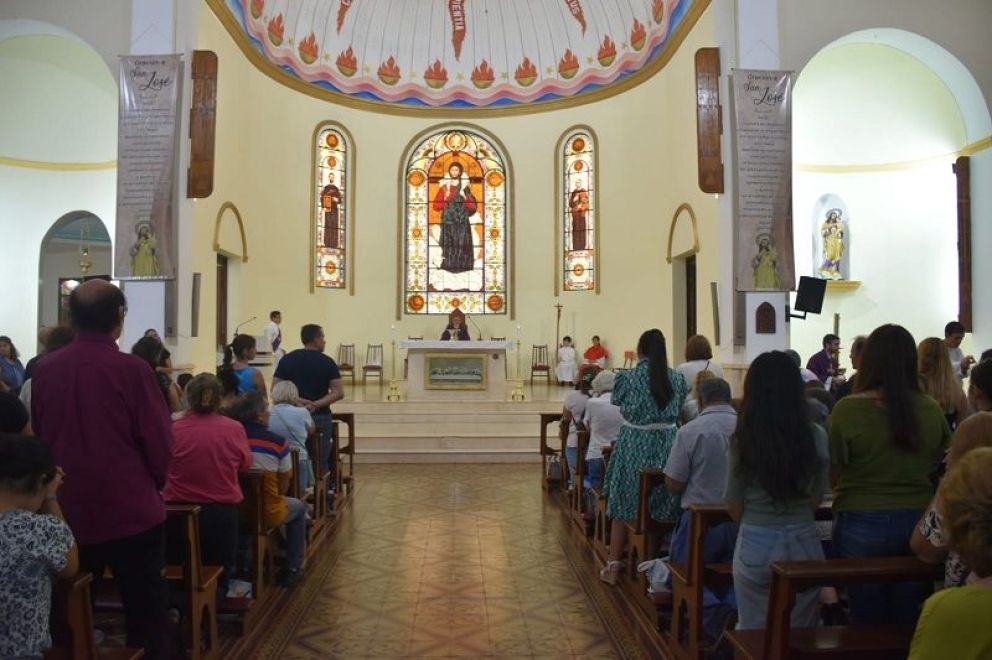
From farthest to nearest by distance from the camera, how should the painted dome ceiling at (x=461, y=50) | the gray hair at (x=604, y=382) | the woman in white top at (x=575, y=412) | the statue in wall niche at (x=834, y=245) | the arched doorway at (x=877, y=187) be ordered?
the painted dome ceiling at (x=461, y=50) → the statue in wall niche at (x=834, y=245) → the arched doorway at (x=877, y=187) → the woman in white top at (x=575, y=412) → the gray hair at (x=604, y=382)

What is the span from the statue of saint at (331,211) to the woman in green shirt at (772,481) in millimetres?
12807

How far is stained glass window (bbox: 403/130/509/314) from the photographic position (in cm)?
1569

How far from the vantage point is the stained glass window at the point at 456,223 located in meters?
15.7

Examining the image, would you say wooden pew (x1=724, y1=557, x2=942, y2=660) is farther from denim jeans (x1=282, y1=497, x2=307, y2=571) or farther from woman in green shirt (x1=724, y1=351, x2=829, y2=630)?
denim jeans (x1=282, y1=497, x2=307, y2=571)

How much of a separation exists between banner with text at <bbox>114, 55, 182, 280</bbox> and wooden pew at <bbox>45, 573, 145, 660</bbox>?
6.74m

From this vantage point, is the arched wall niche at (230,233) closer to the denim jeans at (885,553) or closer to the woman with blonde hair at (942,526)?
the denim jeans at (885,553)

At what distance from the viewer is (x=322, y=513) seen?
6.32 meters

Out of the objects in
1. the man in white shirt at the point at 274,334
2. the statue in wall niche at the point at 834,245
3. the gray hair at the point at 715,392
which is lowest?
the gray hair at the point at 715,392

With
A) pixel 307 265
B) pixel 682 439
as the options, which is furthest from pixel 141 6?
pixel 682 439

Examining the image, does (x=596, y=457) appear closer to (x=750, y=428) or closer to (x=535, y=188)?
(x=750, y=428)

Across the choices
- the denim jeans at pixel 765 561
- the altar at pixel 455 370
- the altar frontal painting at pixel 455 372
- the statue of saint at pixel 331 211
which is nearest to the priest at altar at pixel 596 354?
the altar at pixel 455 370

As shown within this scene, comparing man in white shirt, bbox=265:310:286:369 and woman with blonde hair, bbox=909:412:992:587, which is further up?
man in white shirt, bbox=265:310:286:369

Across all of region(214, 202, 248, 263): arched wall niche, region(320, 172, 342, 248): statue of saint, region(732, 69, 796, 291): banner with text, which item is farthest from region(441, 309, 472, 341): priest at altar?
region(732, 69, 796, 291): banner with text

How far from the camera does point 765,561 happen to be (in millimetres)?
2680
